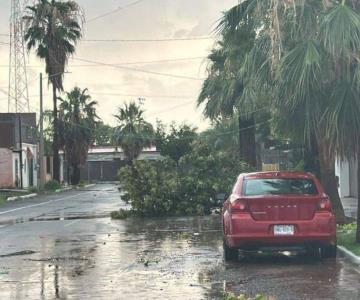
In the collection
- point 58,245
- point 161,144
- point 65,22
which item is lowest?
point 58,245

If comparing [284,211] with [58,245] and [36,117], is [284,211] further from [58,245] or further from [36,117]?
[36,117]

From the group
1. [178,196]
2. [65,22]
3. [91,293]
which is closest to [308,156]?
[178,196]

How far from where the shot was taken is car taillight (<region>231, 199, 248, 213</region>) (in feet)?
34.5

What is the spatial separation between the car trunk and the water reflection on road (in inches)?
31.7

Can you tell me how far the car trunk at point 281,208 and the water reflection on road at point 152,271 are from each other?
805 millimetres

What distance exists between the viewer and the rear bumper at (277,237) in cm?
1042

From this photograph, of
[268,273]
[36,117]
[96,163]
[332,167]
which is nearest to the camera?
[268,273]

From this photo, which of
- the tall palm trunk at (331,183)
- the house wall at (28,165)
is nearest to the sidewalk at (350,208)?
the tall palm trunk at (331,183)

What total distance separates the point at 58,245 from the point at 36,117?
48.5m

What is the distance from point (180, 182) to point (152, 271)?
1237 centimetres

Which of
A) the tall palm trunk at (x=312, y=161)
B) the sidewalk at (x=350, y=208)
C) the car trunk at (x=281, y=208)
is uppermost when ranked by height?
the tall palm trunk at (x=312, y=161)

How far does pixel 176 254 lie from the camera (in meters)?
12.3

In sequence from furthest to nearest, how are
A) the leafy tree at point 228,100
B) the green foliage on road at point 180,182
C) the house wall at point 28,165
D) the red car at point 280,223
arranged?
the house wall at point 28,165 < the leafy tree at point 228,100 < the green foliage on road at point 180,182 < the red car at point 280,223

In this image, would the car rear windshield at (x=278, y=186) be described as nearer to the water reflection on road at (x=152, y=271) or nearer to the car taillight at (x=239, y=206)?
the car taillight at (x=239, y=206)
